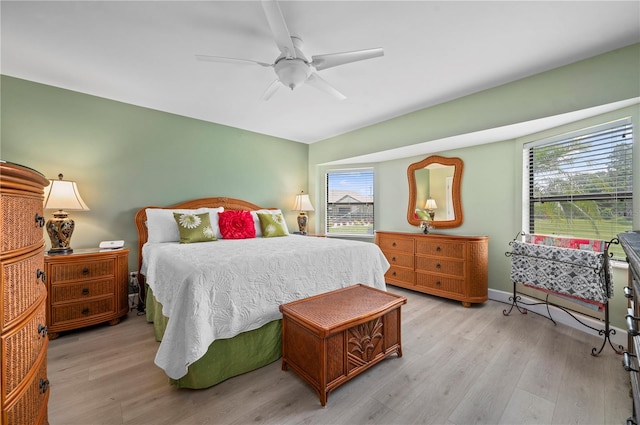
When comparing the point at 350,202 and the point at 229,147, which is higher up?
the point at 229,147

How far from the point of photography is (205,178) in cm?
385

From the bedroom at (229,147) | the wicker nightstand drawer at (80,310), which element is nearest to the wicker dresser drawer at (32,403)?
the wicker nightstand drawer at (80,310)

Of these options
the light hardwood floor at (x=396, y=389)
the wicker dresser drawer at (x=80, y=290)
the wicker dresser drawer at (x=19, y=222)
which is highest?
the wicker dresser drawer at (x=19, y=222)

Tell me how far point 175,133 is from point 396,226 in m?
3.67

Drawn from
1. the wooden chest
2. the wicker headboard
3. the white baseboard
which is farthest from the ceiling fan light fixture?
the white baseboard

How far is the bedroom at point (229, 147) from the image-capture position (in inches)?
94.6

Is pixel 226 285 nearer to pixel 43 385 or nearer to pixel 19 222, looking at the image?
pixel 43 385

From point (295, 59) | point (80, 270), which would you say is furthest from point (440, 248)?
point (80, 270)

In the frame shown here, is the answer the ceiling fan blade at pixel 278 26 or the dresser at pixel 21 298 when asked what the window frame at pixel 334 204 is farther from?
the dresser at pixel 21 298

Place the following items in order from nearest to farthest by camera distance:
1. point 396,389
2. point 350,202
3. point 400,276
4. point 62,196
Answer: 1. point 396,389
2. point 62,196
3. point 400,276
4. point 350,202

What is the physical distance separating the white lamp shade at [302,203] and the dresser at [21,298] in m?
3.71

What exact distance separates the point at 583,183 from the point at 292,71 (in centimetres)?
304

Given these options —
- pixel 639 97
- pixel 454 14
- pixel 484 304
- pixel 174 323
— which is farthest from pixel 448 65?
pixel 174 323

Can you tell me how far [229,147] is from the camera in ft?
13.4
